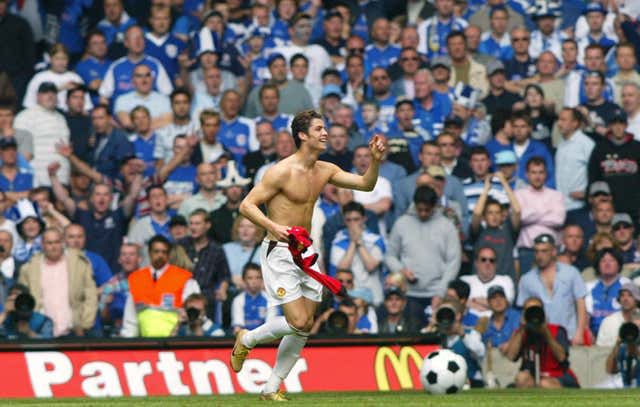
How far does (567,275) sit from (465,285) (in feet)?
4.22

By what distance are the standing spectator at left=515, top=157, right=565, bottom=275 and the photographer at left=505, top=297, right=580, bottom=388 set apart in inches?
108

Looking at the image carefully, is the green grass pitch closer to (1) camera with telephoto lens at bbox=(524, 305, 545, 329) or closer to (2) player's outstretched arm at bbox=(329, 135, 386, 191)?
(1) camera with telephoto lens at bbox=(524, 305, 545, 329)

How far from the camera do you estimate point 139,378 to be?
17969 millimetres

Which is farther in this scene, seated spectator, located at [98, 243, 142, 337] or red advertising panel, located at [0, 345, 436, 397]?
seated spectator, located at [98, 243, 142, 337]

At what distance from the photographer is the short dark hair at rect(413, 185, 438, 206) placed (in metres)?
20.6

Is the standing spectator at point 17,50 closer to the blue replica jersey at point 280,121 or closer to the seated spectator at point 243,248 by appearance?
the blue replica jersey at point 280,121

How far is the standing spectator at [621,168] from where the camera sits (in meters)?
21.7

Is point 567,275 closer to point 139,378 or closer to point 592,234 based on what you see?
point 592,234

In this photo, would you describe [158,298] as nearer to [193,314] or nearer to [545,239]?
[193,314]

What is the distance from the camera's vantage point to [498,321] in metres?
19.5

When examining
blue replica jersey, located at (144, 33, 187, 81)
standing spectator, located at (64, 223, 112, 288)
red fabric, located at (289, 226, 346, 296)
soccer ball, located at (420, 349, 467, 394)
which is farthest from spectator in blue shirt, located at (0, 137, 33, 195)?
red fabric, located at (289, 226, 346, 296)

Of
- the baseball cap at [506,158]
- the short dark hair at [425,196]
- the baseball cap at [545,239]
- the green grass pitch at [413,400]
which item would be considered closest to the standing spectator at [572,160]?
the baseball cap at [506,158]

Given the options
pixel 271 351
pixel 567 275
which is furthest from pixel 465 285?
pixel 271 351

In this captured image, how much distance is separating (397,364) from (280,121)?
5.94 meters
